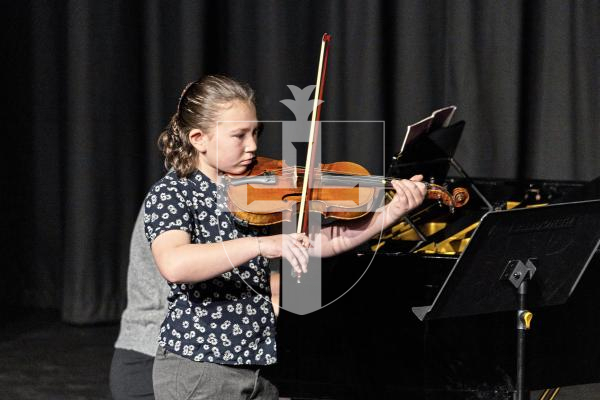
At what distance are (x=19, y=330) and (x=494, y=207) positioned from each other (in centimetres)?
233

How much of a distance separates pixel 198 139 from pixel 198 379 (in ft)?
1.49

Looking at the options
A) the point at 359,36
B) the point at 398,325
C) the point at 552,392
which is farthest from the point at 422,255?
the point at 359,36

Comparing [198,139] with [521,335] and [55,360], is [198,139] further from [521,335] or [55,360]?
[55,360]

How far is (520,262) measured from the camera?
1932mm

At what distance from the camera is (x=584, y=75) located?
4.16m

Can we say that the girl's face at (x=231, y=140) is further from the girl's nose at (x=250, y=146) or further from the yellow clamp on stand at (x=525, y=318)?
the yellow clamp on stand at (x=525, y=318)

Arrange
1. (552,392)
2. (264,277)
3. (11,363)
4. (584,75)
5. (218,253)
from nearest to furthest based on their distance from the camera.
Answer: (218,253)
(264,277)
(552,392)
(11,363)
(584,75)

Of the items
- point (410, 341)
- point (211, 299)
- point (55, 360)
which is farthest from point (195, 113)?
point (55, 360)

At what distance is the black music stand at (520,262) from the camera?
6.10 feet

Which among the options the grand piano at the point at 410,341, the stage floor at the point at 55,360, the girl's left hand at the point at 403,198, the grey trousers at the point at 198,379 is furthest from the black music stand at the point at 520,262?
the stage floor at the point at 55,360

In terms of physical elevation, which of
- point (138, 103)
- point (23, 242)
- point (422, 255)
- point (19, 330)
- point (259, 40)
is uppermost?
point (259, 40)

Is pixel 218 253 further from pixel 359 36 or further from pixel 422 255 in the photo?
pixel 359 36

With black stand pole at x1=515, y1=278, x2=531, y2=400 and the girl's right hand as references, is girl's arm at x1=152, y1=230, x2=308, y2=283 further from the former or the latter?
black stand pole at x1=515, y1=278, x2=531, y2=400

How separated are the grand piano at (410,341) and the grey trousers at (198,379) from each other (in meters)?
0.53
